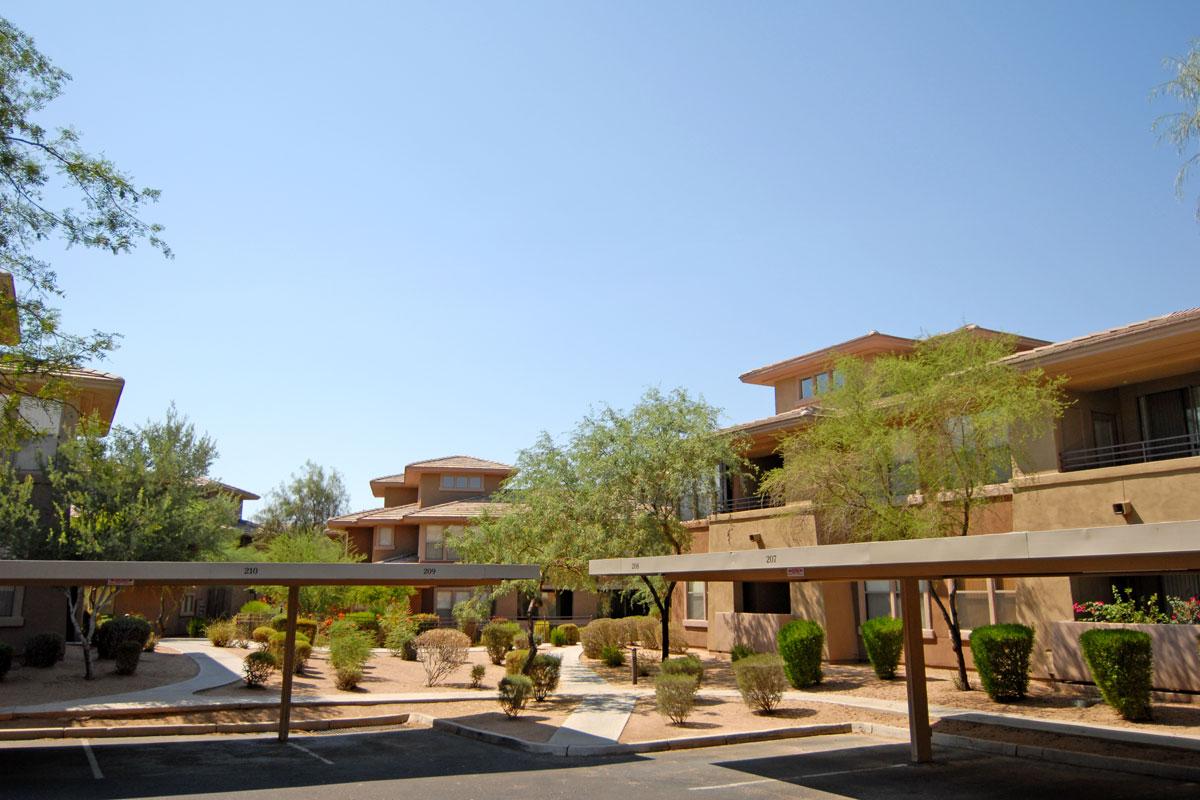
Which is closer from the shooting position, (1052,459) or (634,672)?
(1052,459)

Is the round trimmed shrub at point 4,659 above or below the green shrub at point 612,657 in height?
above

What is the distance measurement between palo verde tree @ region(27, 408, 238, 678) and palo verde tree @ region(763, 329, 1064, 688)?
48.9 feet

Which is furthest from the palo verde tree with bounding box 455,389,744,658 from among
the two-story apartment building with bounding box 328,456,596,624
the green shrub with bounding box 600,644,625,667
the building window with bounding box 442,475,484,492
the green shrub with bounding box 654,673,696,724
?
the building window with bounding box 442,475,484,492

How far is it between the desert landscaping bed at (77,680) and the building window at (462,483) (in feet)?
92.5

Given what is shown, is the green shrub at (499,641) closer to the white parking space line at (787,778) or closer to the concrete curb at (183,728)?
the concrete curb at (183,728)

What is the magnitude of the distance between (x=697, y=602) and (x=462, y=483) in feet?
81.0

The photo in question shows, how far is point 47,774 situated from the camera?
11.6 m

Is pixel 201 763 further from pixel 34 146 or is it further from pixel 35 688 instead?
pixel 34 146

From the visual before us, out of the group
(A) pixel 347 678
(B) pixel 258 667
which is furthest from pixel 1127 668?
(B) pixel 258 667

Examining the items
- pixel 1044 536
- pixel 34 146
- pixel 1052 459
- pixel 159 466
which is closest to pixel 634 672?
pixel 1052 459

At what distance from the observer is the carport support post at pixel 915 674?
12398 millimetres

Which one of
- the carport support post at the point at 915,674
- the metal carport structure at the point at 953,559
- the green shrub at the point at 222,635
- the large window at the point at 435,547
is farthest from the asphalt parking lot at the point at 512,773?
the large window at the point at 435,547

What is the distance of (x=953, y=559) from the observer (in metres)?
9.41

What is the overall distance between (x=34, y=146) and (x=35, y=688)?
10758mm
